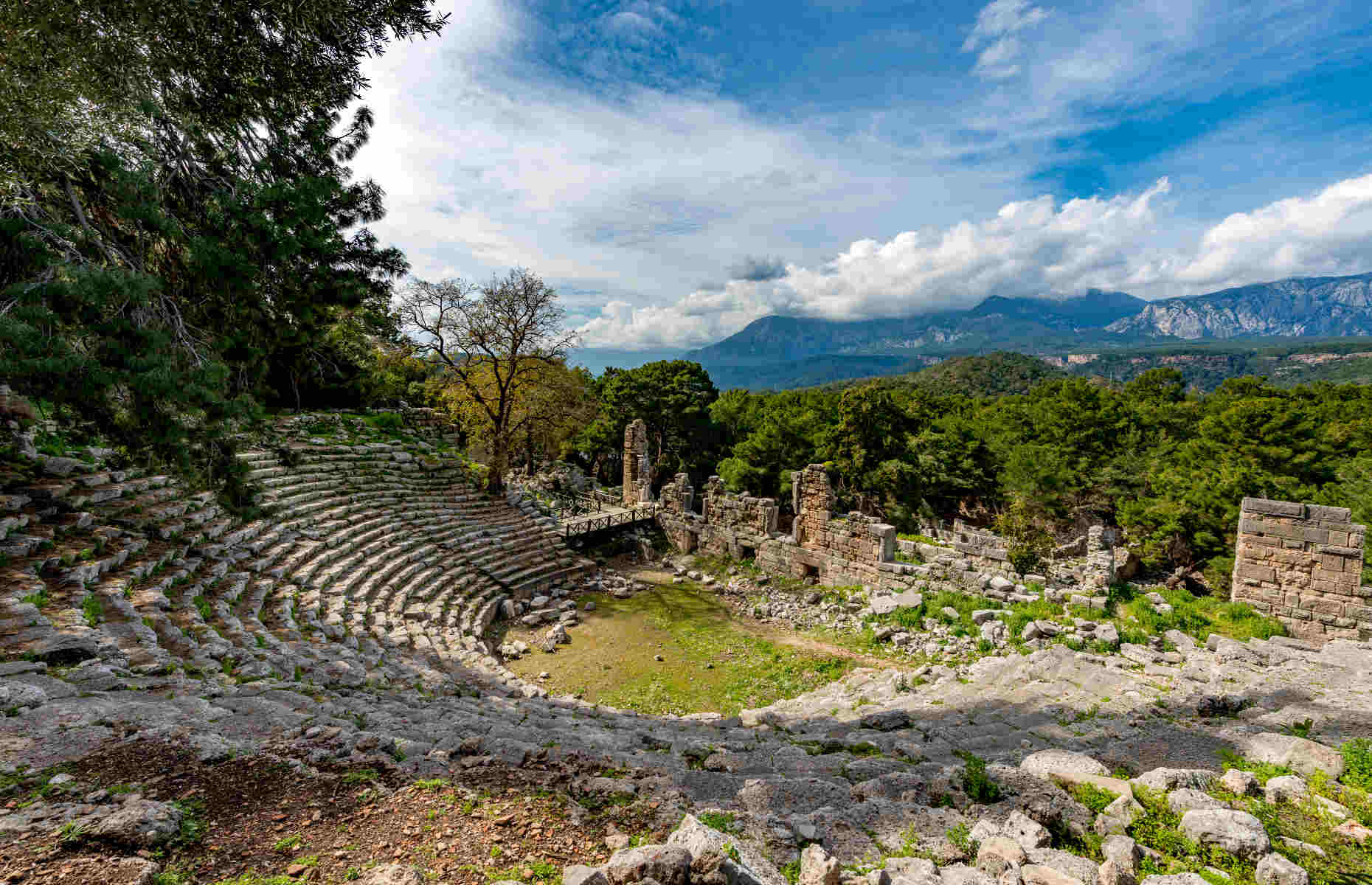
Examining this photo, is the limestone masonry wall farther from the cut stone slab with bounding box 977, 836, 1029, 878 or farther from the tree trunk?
the tree trunk

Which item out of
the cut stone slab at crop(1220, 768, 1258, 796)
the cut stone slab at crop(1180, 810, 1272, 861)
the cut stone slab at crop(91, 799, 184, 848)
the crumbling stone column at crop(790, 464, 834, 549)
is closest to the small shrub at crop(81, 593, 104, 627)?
the cut stone slab at crop(91, 799, 184, 848)

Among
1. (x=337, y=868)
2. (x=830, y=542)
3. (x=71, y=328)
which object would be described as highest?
(x=71, y=328)

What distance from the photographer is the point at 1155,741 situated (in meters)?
5.33

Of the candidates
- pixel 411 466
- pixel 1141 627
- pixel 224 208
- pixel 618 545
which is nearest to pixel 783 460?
pixel 618 545

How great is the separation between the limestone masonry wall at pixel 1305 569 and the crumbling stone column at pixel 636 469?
65.4ft

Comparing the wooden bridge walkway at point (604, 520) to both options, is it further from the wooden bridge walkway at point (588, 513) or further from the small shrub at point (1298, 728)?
the small shrub at point (1298, 728)

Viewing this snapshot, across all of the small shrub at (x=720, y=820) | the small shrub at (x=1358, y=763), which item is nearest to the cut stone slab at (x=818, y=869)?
the small shrub at (x=720, y=820)

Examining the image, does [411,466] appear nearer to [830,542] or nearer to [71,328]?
[71,328]

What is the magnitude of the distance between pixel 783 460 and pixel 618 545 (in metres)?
13.0

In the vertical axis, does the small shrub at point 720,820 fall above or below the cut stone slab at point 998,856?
below

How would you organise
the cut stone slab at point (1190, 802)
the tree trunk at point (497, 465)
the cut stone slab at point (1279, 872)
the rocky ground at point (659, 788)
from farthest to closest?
the tree trunk at point (497, 465)
the cut stone slab at point (1190, 802)
the rocky ground at point (659, 788)
the cut stone slab at point (1279, 872)

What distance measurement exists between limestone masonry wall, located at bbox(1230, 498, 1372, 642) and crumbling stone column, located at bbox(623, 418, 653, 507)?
19.9m

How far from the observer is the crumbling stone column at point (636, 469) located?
86.2 feet

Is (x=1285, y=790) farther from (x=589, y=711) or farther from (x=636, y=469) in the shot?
(x=636, y=469)
